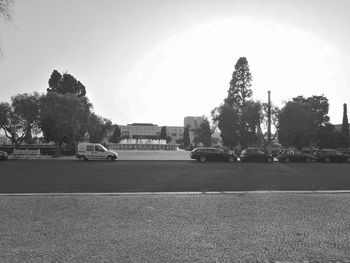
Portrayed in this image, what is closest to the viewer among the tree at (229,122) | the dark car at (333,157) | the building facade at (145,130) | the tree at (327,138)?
the dark car at (333,157)

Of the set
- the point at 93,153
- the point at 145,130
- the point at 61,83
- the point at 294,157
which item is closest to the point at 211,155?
the point at 294,157

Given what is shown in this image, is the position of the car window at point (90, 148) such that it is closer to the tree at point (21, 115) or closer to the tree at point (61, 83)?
the tree at point (21, 115)

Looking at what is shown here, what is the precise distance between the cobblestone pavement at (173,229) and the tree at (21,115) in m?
40.3

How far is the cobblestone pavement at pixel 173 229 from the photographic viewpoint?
5.96 m

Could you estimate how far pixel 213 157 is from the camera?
→ 133ft

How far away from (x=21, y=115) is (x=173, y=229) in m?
46.4

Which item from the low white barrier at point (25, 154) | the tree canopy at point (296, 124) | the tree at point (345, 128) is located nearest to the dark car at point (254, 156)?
the tree canopy at point (296, 124)

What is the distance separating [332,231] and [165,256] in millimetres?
3674

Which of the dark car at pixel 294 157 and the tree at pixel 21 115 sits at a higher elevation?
the tree at pixel 21 115

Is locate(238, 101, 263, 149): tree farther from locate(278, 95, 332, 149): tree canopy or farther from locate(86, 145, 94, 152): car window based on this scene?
locate(86, 145, 94, 152): car window

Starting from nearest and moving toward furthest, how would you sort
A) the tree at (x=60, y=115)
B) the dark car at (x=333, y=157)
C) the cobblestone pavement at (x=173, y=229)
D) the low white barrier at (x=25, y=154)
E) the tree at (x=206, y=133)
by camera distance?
the cobblestone pavement at (x=173, y=229)
the dark car at (x=333, y=157)
the low white barrier at (x=25, y=154)
the tree at (x=60, y=115)
the tree at (x=206, y=133)

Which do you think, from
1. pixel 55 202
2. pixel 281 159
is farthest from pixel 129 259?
pixel 281 159

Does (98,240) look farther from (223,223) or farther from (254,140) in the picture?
(254,140)

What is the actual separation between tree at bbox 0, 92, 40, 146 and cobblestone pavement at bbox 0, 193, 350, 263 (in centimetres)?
4025
